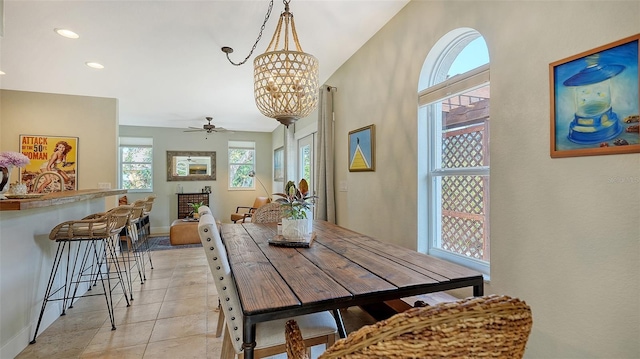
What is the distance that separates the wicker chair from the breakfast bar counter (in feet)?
7.10

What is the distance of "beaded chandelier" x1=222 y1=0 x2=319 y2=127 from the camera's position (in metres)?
1.76

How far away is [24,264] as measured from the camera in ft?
6.84

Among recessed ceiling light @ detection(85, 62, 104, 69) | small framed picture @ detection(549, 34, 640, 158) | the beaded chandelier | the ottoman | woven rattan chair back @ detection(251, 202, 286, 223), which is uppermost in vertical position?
recessed ceiling light @ detection(85, 62, 104, 69)

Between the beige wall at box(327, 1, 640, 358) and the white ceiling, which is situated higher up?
the white ceiling

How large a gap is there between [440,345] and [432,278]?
69 cm

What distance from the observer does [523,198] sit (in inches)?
59.2

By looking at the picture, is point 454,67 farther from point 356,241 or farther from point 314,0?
point 356,241

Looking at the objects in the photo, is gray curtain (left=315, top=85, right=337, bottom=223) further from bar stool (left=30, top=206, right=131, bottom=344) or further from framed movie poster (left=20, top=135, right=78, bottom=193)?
framed movie poster (left=20, top=135, right=78, bottom=193)

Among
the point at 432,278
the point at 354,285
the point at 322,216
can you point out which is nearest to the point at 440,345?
the point at 354,285

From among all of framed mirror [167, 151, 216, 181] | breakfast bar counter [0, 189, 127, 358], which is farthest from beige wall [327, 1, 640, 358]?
framed mirror [167, 151, 216, 181]

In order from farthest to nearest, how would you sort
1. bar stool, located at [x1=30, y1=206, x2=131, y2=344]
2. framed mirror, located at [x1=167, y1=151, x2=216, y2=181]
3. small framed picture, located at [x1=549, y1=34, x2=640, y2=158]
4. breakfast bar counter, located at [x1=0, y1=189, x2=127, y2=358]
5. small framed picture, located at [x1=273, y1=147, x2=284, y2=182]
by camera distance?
framed mirror, located at [x1=167, y1=151, x2=216, y2=181], small framed picture, located at [x1=273, y1=147, x2=284, y2=182], bar stool, located at [x1=30, y1=206, x2=131, y2=344], breakfast bar counter, located at [x1=0, y1=189, x2=127, y2=358], small framed picture, located at [x1=549, y1=34, x2=640, y2=158]

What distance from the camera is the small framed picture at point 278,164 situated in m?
6.94

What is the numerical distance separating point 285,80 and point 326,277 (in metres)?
1.15

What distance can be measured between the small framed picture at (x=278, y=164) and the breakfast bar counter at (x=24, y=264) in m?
4.56
